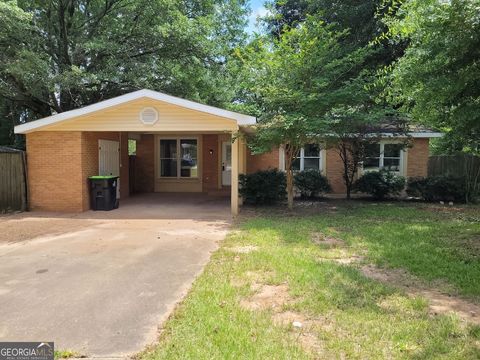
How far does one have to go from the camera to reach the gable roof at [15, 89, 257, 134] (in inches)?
409

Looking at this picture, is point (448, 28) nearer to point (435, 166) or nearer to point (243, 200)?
point (243, 200)

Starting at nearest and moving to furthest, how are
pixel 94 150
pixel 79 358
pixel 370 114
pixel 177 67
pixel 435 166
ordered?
1. pixel 79 358
2. pixel 370 114
3. pixel 94 150
4. pixel 435 166
5. pixel 177 67

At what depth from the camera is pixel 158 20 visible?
16.1 metres

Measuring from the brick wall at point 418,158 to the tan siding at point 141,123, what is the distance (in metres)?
8.77

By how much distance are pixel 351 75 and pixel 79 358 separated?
49.3 ft

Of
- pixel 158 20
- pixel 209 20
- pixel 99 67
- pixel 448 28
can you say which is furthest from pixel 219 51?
pixel 448 28

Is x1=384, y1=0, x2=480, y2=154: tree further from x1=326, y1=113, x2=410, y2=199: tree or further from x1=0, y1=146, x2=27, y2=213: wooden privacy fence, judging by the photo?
x1=0, y1=146, x2=27, y2=213: wooden privacy fence

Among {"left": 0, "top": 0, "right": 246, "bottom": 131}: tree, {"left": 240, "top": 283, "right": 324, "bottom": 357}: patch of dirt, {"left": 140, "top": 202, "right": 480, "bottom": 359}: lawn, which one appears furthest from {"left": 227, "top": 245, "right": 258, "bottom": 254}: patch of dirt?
{"left": 0, "top": 0, "right": 246, "bottom": 131}: tree

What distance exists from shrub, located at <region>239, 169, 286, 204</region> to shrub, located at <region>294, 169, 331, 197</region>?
2.20 meters

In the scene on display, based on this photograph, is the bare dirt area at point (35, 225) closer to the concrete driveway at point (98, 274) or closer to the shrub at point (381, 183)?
the concrete driveway at point (98, 274)

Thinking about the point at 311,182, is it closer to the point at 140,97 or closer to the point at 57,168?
the point at 140,97


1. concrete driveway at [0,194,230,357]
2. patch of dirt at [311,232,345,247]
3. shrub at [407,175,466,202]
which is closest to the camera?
concrete driveway at [0,194,230,357]

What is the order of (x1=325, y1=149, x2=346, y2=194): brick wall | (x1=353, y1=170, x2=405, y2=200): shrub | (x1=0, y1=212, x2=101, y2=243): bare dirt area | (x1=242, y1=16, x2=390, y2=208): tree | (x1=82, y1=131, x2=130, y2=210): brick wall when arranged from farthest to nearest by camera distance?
(x1=325, y1=149, x2=346, y2=194): brick wall
(x1=353, y1=170, x2=405, y2=200): shrub
(x1=82, y1=131, x2=130, y2=210): brick wall
(x1=242, y1=16, x2=390, y2=208): tree
(x1=0, y1=212, x2=101, y2=243): bare dirt area

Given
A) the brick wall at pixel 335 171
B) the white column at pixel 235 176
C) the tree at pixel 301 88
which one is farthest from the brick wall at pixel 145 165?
the brick wall at pixel 335 171
